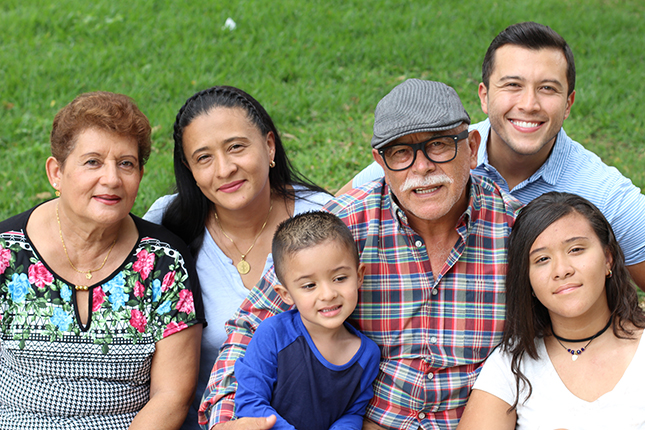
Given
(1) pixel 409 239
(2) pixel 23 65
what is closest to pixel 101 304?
(1) pixel 409 239

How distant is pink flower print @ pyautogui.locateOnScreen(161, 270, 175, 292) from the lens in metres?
3.21

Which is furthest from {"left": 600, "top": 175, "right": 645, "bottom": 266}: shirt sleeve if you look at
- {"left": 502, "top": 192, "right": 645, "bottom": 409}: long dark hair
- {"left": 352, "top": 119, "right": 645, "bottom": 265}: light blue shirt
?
{"left": 502, "top": 192, "right": 645, "bottom": 409}: long dark hair

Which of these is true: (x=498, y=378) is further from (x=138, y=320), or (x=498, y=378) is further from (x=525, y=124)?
(x=138, y=320)

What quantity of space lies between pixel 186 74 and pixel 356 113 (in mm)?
2173

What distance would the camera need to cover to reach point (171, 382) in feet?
10.3

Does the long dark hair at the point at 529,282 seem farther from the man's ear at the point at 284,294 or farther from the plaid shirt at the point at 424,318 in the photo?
the man's ear at the point at 284,294

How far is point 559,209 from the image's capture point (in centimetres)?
280

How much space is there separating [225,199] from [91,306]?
89 centimetres

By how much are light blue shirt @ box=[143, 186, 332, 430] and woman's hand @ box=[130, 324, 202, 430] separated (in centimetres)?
23

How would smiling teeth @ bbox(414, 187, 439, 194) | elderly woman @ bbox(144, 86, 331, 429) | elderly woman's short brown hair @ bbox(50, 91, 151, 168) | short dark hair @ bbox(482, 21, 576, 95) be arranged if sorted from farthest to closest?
short dark hair @ bbox(482, 21, 576, 95), elderly woman @ bbox(144, 86, 331, 429), elderly woman's short brown hair @ bbox(50, 91, 151, 168), smiling teeth @ bbox(414, 187, 439, 194)

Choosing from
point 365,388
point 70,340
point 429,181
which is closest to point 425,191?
point 429,181

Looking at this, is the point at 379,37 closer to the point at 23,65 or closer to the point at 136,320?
the point at 23,65


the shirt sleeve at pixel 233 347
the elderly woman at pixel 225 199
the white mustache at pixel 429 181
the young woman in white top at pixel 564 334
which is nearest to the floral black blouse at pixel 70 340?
the shirt sleeve at pixel 233 347

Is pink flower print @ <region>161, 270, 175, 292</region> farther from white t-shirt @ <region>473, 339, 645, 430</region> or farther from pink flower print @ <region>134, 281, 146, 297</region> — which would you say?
white t-shirt @ <region>473, 339, 645, 430</region>
